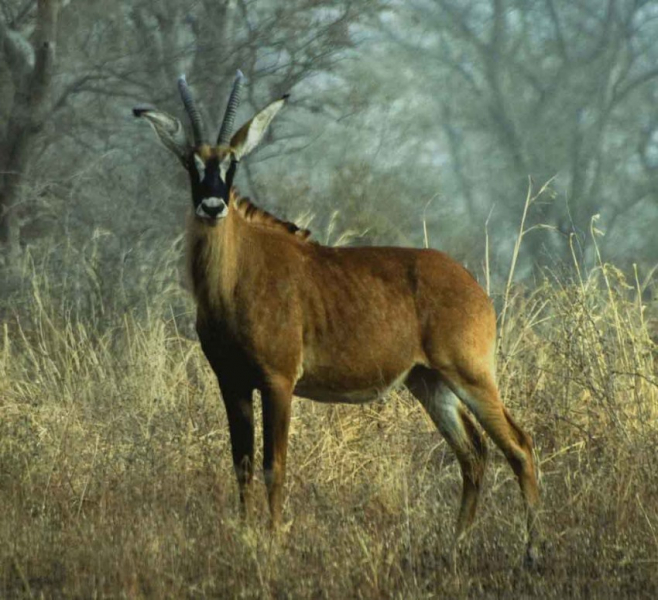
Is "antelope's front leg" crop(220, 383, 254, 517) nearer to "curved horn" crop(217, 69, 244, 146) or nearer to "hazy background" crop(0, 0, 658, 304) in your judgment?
"curved horn" crop(217, 69, 244, 146)

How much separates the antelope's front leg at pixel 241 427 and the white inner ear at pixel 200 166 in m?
1.11

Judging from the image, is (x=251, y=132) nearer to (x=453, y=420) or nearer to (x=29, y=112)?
(x=453, y=420)

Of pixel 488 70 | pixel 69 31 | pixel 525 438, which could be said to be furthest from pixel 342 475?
pixel 488 70

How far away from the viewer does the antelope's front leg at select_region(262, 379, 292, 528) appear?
7.10 metres

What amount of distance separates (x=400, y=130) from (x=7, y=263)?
24603mm

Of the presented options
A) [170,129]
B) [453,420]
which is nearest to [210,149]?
[170,129]

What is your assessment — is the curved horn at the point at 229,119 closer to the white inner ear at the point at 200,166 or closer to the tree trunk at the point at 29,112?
the white inner ear at the point at 200,166

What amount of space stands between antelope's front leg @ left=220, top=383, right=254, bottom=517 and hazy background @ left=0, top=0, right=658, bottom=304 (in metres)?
7.87

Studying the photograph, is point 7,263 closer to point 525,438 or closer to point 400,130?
point 525,438

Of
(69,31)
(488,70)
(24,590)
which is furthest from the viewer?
(488,70)

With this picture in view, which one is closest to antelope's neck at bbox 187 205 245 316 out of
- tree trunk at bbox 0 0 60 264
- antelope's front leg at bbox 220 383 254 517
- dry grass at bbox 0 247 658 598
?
antelope's front leg at bbox 220 383 254 517

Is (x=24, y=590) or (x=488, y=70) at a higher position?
(x=488, y=70)

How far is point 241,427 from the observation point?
738 centimetres

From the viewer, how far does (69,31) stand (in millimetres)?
19094
